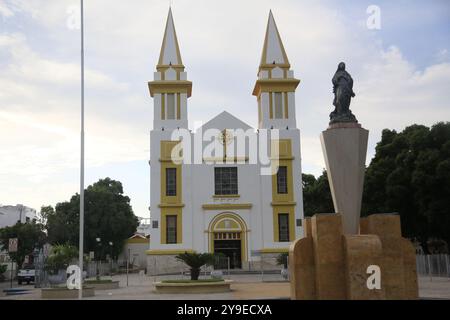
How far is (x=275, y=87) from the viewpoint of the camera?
146ft

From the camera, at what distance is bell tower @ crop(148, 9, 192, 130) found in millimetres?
43938

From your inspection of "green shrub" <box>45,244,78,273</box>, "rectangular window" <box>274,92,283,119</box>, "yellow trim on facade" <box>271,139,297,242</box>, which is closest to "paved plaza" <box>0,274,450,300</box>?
"green shrub" <box>45,244,78,273</box>

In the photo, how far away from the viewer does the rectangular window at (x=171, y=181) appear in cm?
4278

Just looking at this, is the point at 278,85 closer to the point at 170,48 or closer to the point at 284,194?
the point at 284,194

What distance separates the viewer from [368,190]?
36500mm

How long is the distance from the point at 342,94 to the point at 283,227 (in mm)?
28019

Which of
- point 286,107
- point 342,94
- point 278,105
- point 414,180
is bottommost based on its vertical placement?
point 414,180

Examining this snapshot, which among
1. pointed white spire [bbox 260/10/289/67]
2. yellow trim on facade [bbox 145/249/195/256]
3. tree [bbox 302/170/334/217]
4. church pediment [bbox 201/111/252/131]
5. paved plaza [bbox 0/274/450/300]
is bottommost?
paved plaza [bbox 0/274/450/300]

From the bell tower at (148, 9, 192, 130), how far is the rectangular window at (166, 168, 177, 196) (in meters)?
3.52

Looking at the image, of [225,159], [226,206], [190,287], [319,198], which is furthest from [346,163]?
[319,198]

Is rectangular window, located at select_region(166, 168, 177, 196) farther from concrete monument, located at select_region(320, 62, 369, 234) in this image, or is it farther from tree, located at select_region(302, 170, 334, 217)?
concrete monument, located at select_region(320, 62, 369, 234)
